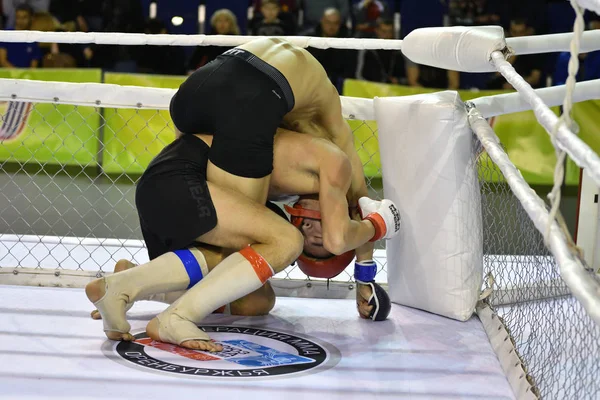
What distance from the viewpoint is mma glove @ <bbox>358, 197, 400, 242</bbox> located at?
2475mm

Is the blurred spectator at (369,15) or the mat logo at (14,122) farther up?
the blurred spectator at (369,15)

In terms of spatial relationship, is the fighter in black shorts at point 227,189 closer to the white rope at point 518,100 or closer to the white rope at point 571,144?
the white rope at point 518,100

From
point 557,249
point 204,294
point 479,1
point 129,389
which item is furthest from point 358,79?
point 557,249

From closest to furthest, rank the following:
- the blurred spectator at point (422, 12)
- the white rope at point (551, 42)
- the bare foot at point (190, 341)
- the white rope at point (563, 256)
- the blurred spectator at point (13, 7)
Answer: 1. the white rope at point (563, 256)
2. the bare foot at point (190, 341)
3. the white rope at point (551, 42)
4. the blurred spectator at point (422, 12)
5. the blurred spectator at point (13, 7)

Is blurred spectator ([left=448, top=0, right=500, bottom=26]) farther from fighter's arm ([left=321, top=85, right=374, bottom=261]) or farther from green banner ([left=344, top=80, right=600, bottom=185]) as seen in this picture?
fighter's arm ([left=321, top=85, right=374, bottom=261])

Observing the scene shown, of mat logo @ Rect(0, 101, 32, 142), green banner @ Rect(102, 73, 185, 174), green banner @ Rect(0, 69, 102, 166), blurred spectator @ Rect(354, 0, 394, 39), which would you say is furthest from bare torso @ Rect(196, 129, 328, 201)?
blurred spectator @ Rect(354, 0, 394, 39)

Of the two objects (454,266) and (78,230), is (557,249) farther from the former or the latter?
(78,230)

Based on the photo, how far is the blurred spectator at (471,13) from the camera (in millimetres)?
6887

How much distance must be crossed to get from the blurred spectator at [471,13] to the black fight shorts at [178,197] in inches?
198

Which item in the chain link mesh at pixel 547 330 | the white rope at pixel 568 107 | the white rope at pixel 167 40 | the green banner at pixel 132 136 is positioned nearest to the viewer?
the white rope at pixel 568 107

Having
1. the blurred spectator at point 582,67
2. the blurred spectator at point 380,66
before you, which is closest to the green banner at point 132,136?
the blurred spectator at point 380,66

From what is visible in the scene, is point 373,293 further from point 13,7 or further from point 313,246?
point 13,7

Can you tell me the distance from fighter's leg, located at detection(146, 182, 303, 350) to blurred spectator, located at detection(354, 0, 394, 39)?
4.94 meters

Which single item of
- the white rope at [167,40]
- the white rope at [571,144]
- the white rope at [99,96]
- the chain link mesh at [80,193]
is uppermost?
the white rope at [167,40]
